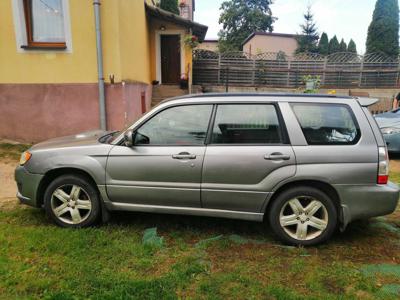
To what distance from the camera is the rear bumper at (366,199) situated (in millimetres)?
3408

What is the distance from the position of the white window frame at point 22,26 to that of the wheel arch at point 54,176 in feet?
18.1

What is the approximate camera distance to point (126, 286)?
2816 mm

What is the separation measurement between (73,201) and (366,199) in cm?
318

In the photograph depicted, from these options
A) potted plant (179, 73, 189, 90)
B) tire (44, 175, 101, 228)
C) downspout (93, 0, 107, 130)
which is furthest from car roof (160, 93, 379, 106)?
potted plant (179, 73, 189, 90)

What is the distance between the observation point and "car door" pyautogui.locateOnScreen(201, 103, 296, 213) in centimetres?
349

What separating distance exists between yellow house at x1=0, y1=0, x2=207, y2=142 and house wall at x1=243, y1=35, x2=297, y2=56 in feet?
76.5

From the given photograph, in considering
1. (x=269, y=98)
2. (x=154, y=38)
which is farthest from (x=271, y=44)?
(x=269, y=98)

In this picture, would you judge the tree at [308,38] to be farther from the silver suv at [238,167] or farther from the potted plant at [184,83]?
the silver suv at [238,167]

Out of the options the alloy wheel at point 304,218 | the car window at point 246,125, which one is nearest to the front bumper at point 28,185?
the car window at point 246,125

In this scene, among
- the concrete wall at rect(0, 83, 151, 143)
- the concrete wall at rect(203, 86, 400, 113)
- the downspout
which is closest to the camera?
the downspout

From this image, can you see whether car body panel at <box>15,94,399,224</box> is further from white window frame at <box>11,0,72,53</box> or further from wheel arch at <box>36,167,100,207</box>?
white window frame at <box>11,0,72,53</box>

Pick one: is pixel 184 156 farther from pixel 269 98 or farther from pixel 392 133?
pixel 392 133

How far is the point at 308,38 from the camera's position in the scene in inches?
1291

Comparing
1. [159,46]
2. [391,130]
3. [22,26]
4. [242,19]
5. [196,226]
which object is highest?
[242,19]
